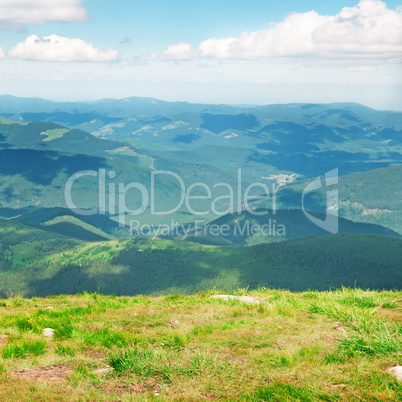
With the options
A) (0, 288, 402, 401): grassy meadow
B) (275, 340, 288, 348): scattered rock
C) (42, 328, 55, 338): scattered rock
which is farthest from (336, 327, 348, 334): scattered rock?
(42, 328, 55, 338): scattered rock

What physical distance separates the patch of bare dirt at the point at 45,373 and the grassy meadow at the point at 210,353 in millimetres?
31

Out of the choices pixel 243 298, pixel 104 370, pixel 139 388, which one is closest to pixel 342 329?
pixel 243 298

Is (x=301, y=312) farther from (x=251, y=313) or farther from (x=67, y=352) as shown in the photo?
(x=67, y=352)

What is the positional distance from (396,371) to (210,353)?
6.12 m

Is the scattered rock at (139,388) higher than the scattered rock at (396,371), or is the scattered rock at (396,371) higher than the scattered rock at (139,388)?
the scattered rock at (396,371)

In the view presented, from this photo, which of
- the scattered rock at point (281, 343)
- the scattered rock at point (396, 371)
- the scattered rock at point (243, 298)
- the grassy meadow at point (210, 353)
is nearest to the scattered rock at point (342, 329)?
the grassy meadow at point (210, 353)

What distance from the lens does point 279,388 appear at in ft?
35.8

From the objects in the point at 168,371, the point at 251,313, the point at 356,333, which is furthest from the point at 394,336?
the point at 168,371

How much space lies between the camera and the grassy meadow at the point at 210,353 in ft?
36.3

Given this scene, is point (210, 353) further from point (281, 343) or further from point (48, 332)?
point (48, 332)

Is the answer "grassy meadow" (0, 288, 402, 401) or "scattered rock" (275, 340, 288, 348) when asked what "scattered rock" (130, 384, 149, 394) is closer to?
"grassy meadow" (0, 288, 402, 401)

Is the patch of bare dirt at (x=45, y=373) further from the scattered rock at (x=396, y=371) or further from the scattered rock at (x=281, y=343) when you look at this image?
the scattered rock at (x=396, y=371)

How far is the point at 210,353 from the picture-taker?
14039mm

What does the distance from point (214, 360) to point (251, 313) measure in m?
6.81
